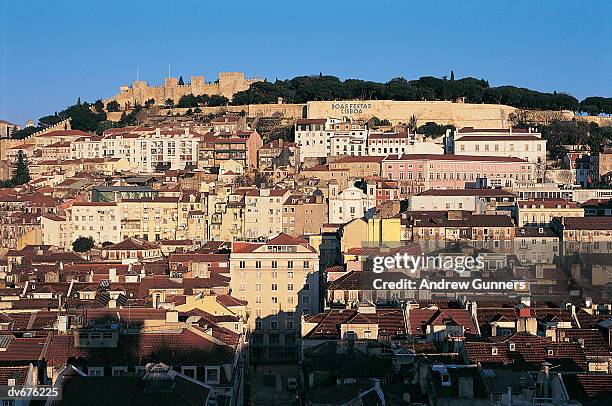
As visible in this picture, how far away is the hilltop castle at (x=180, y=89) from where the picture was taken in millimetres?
82688

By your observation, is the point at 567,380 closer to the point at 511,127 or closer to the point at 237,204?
the point at 237,204

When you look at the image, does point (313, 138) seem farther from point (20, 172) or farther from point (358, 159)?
point (20, 172)

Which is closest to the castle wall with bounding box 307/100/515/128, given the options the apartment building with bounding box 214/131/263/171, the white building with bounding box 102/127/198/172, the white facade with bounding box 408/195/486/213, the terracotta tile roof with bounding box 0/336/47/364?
the apartment building with bounding box 214/131/263/171

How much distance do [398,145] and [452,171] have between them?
559cm

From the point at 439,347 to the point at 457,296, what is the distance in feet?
33.7

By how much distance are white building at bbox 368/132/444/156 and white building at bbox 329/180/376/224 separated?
36.7ft

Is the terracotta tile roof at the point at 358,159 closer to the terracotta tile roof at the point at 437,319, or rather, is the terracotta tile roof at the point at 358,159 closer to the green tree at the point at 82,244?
the green tree at the point at 82,244

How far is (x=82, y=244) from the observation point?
5003 cm

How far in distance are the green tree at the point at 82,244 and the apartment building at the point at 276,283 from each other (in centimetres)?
1521

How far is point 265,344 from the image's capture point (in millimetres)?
33344

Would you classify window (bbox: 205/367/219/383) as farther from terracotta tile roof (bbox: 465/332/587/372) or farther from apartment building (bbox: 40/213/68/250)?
apartment building (bbox: 40/213/68/250)

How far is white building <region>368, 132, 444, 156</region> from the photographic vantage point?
63.2 meters

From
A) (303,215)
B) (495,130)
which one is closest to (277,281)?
(303,215)

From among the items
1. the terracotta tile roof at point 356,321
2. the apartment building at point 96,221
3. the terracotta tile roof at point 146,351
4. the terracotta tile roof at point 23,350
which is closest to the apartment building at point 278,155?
the apartment building at point 96,221
